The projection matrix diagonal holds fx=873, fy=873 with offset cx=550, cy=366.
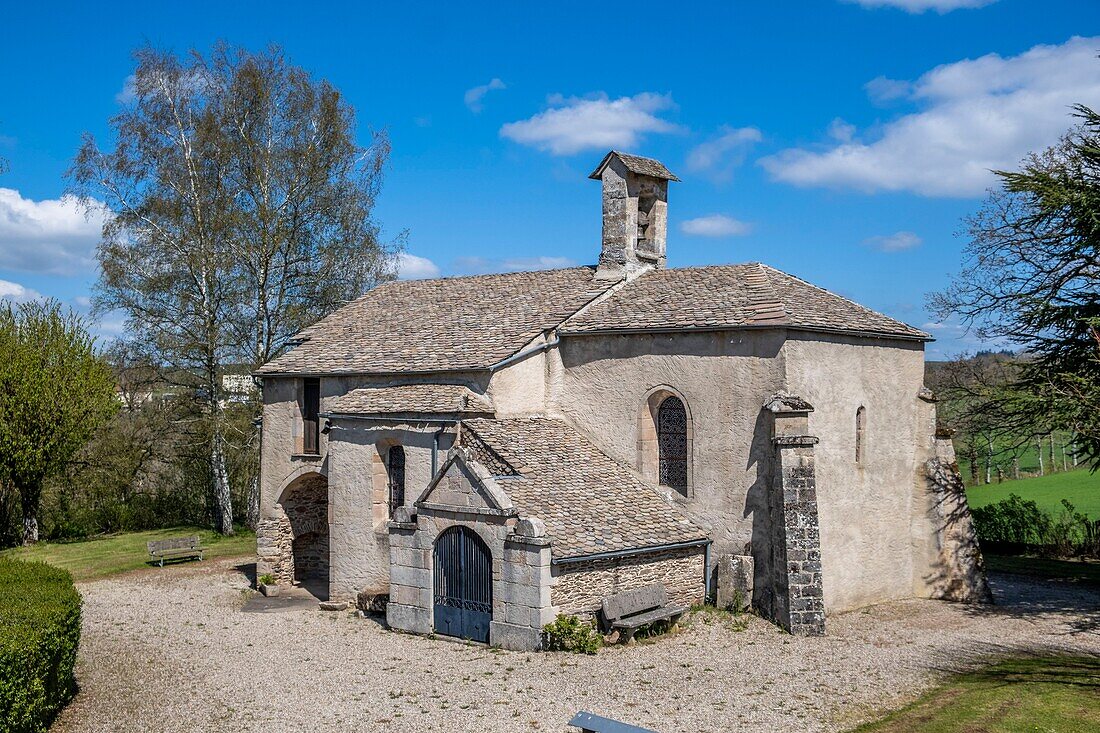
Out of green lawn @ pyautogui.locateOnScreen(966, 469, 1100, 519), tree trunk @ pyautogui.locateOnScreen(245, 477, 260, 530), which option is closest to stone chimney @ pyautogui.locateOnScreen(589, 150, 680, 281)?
tree trunk @ pyautogui.locateOnScreen(245, 477, 260, 530)

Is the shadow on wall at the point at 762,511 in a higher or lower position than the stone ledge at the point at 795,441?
lower

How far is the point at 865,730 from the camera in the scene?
12.0 meters

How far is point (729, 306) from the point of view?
19.5 meters

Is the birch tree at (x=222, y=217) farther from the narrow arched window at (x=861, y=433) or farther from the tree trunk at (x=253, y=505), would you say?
the narrow arched window at (x=861, y=433)

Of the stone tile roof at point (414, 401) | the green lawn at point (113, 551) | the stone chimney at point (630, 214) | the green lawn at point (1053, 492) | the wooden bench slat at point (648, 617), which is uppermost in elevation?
the stone chimney at point (630, 214)

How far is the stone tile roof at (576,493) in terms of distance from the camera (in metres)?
16.6

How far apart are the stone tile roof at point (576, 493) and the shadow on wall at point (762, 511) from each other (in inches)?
45.7

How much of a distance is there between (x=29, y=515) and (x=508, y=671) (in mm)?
25136

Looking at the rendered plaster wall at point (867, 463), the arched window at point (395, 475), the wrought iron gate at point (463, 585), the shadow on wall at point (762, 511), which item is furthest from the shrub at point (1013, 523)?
the arched window at point (395, 475)

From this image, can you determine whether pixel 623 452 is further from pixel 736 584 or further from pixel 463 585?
pixel 463 585

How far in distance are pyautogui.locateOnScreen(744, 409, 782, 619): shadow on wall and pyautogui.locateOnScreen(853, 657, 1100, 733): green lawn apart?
4312mm

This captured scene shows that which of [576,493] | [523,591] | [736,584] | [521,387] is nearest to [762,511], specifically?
[736,584]

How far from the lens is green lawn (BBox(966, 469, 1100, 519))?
112 feet

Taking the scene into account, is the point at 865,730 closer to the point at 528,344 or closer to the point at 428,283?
the point at 528,344
